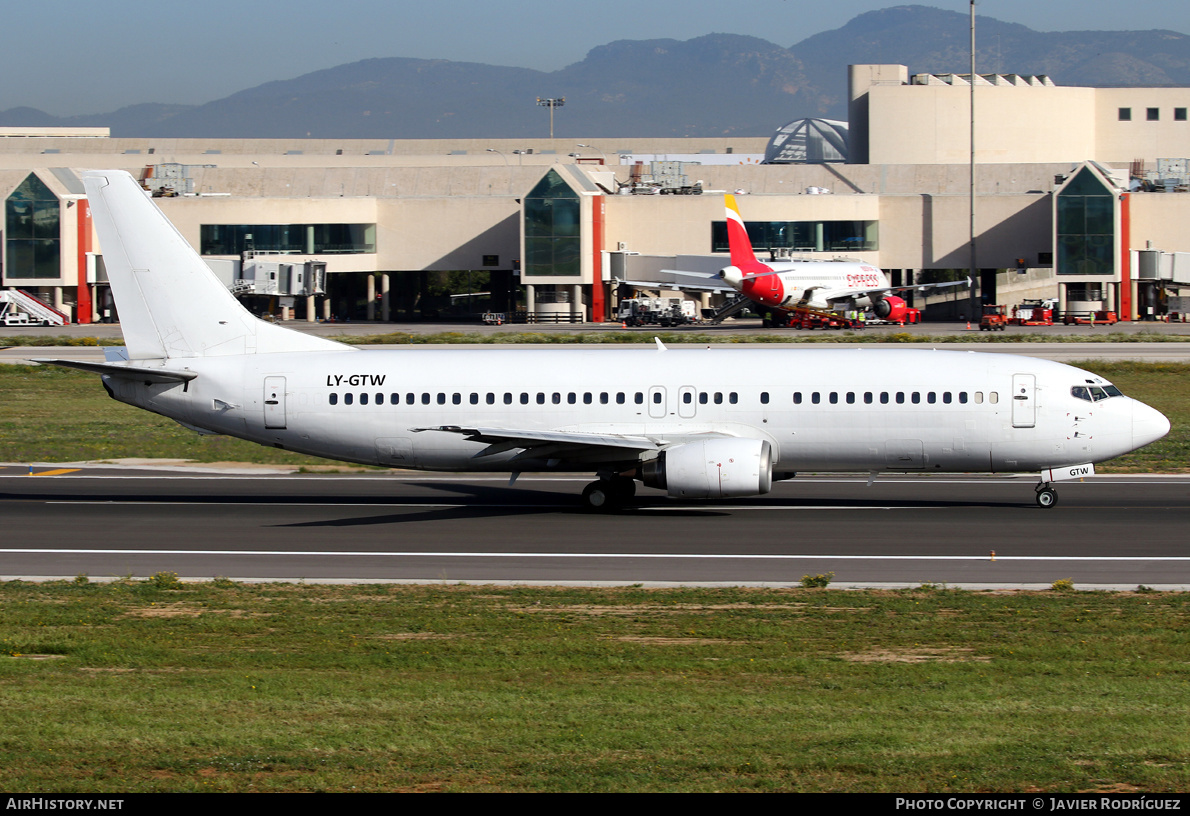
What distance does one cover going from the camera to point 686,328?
308ft

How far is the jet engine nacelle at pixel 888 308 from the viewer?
95.8 meters

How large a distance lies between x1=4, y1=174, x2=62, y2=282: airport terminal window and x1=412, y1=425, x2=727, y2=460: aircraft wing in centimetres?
8163

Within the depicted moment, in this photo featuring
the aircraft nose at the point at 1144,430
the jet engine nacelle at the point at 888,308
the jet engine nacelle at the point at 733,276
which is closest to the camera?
the aircraft nose at the point at 1144,430

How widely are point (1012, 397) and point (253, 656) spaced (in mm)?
Answer: 19188

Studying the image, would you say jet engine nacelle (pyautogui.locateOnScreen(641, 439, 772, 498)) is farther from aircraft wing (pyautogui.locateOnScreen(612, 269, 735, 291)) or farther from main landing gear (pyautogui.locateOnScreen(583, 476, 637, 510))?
aircraft wing (pyautogui.locateOnScreen(612, 269, 735, 291))

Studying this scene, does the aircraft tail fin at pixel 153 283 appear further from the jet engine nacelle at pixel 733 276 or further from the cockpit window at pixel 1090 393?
the jet engine nacelle at pixel 733 276

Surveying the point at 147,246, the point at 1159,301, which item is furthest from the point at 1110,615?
the point at 1159,301

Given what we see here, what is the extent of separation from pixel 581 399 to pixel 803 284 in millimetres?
64510

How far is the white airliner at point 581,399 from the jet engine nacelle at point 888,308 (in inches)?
2606

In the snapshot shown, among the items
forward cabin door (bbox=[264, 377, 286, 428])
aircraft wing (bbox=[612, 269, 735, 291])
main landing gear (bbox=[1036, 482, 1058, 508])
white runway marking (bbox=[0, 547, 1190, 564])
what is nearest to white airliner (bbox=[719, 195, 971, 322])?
aircraft wing (bbox=[612, 269, 735, 291])

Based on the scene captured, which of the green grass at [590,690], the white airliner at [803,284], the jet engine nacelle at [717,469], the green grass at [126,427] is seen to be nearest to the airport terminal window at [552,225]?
the white airliner at [803,284]

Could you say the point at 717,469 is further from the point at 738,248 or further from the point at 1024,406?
the point at 738,248

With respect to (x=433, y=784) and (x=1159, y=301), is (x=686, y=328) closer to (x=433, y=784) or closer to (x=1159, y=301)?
(x=1159, y=301)

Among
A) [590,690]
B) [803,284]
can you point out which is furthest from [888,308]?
[590,690]
